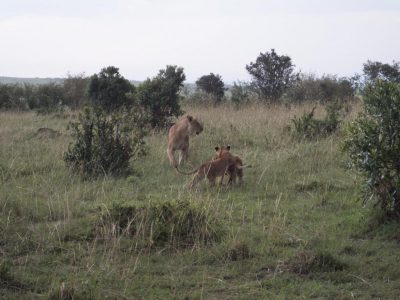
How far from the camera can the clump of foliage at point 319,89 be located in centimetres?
2114

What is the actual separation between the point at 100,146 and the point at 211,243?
13.8ft

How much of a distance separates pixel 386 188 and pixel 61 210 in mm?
3524

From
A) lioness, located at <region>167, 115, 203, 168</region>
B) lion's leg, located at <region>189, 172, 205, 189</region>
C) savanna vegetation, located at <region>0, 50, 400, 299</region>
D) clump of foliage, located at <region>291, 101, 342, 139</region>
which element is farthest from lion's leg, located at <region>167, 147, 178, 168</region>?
clump of foliage, located at <region>291, 101, 342, 139</region>

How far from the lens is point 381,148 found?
5.96 metres

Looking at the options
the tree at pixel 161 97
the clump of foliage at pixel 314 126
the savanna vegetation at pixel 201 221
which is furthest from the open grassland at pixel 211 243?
the tree at pixel 161 97

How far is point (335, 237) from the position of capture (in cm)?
586

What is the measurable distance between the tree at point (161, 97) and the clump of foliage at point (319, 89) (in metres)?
Result: 7.11

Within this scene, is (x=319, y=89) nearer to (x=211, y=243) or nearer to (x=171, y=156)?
(x=171, y=156)

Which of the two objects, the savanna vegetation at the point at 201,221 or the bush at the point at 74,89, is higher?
the bush at the point at 74,89

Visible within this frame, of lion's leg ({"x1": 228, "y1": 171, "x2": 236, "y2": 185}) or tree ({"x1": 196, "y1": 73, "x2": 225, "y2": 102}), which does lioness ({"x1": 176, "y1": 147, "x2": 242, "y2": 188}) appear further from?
tree ({"x1": 196, "y1": 73, "x2": 225, "y2": 102})

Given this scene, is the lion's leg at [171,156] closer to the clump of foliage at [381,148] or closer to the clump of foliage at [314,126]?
the clump of foliage at [314,126]

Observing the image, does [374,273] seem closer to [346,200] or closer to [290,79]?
[346,200]

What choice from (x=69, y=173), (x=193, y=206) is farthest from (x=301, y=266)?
(x=69, y=173)

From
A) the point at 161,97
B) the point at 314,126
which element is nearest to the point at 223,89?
the point at 161,97
